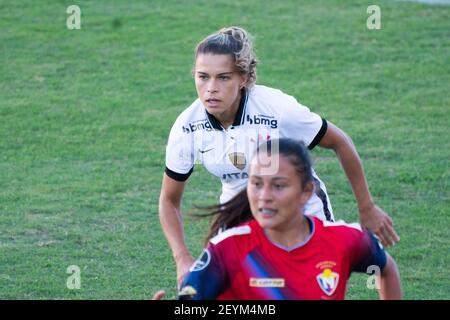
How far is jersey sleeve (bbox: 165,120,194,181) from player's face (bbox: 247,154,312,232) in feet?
3.90

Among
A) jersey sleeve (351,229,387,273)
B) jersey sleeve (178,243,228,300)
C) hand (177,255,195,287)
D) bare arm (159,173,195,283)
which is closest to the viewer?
jersey sleeve (178,243,228,300)

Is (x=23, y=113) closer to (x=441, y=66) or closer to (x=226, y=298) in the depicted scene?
(x=441, y=66)

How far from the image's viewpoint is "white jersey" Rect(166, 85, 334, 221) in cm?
542

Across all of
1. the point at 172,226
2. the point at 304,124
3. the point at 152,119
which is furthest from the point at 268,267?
the point at 152,119

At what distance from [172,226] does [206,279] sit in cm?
120

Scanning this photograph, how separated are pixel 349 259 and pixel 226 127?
1421mm

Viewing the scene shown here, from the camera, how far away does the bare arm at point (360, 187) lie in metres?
5.23

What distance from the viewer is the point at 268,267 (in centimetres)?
418

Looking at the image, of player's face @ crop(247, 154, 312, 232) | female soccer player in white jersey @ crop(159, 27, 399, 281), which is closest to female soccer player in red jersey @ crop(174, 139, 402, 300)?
player's face @ crop(247, 154, 312, 232)

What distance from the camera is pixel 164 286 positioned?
23.9 feet

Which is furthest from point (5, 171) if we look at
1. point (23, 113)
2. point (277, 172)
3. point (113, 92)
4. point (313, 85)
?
point (277, 172)

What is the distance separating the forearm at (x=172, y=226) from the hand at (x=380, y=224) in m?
0.97

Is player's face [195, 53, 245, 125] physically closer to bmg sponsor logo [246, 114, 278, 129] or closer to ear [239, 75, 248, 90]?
ear [239, 75, 248, 90]

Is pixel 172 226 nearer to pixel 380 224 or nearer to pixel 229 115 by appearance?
pixel 229 115
